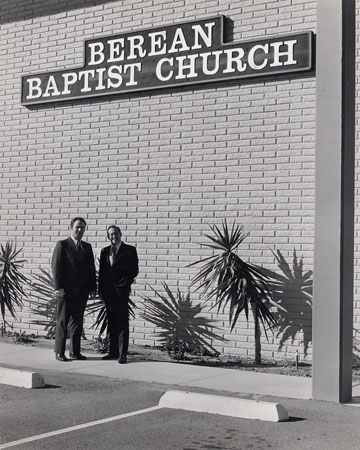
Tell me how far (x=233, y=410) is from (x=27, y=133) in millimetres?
7496

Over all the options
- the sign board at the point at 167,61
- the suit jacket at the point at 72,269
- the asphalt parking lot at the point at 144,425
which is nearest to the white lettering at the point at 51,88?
the sign board at the point at 167,61

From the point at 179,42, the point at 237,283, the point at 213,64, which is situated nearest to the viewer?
the point at 237,283

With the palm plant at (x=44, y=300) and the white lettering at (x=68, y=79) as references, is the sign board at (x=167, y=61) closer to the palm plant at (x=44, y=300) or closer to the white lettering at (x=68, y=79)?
the white lettering at (x=68, y=79)

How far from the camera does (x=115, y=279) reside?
10.7m

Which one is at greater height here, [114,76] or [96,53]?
[96,53]

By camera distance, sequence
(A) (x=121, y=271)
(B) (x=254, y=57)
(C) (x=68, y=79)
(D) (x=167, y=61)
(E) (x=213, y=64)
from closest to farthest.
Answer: (A) (x=121, y=271), (B) (x=254, y=57), (E) (x=213, y=64), (D) (x=167, y=61), (C) (x=68, y=79)

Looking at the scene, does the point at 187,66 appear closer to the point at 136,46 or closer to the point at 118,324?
the point at 136,46

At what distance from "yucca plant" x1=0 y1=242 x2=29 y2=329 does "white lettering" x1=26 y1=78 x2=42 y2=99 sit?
8.19 ft

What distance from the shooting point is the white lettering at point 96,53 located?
499 inches

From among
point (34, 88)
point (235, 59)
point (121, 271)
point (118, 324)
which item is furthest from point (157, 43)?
point (118, 324)

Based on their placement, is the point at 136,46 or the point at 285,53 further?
the point at 136,46

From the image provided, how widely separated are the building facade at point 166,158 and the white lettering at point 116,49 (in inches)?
1.8

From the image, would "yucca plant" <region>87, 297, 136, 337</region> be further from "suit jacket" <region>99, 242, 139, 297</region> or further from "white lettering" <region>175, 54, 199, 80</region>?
"white lettering" <region>175, 54, 199, 80</region>

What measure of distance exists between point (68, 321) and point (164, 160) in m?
2.79
